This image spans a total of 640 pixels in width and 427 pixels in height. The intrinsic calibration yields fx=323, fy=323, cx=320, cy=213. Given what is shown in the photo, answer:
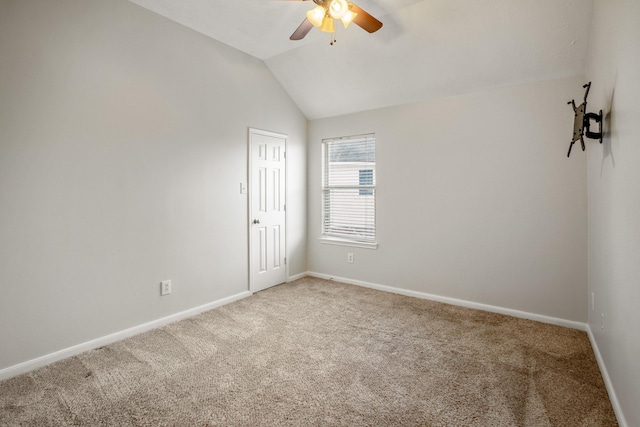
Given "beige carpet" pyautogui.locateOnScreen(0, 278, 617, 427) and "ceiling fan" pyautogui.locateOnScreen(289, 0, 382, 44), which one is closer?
"beige carpet" pyautogui.locateOnScreen(0, 278, 617, 427)

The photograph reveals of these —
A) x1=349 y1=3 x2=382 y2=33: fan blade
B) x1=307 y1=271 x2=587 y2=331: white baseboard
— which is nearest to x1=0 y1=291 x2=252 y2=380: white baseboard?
x1=307 y1=271 x2=587 y2=331: white baseboard

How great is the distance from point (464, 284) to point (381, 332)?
124 centimetres

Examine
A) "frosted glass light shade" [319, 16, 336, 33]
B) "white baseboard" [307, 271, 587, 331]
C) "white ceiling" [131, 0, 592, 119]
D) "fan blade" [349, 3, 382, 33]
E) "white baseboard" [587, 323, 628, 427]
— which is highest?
"white ceiling" [131, 0, 592, 119]

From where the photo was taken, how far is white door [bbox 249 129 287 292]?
3.91m

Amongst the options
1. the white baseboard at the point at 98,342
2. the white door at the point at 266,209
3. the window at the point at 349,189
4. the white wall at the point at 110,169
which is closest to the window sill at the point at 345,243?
the window at the point at 349,189

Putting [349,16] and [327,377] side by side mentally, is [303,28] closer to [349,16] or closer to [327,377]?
[349,16]

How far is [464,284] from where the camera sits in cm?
353

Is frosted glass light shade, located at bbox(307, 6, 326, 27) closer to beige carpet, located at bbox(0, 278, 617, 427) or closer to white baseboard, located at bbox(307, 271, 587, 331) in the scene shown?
beige carpet, located at bbox(0, 278, 617, 427)

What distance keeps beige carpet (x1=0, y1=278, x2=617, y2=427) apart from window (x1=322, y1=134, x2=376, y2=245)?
57.3 inches

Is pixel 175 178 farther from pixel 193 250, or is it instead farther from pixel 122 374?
pixel 122 374

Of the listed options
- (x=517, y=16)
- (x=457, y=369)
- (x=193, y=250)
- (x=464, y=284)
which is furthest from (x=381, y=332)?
(x=517, y=16)

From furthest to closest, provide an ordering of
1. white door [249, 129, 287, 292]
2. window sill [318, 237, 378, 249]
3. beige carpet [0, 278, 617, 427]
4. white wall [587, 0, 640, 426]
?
window sill [318, 237, 378, 249] → white door [249, 129, 287, 292] → beige carpet [0, 278, 617, 427] → white wall [587, 0, 640, 426]

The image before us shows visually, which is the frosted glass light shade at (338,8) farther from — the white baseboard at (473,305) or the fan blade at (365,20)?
the white baseboard at (473,305)

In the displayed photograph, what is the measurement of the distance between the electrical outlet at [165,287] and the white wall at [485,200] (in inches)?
90.1
